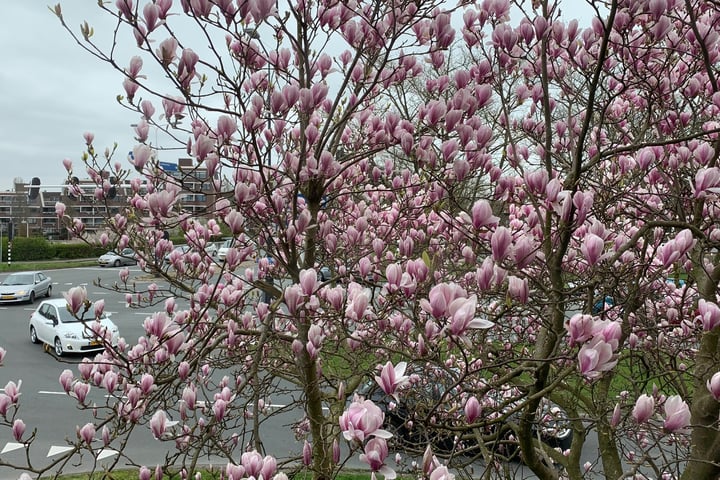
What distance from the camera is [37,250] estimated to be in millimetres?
30922

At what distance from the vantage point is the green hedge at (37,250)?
2991 centimetres

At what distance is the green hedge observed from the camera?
2991 cm

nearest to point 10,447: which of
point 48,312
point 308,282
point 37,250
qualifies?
point 48,312

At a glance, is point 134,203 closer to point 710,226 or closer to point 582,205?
point 582,205

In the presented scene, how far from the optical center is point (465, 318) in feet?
3.92

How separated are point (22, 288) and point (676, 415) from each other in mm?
19580

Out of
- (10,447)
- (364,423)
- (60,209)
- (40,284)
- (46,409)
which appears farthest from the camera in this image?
(40,284)

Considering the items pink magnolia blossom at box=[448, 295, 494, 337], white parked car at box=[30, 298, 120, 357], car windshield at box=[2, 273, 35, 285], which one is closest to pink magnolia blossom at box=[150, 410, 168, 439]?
pink magnolia blossom at box=[448, 295, 494, 337]

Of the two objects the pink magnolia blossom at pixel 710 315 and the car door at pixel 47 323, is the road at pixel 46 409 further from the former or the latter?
the pink magnolia blossom at pixel 710 315

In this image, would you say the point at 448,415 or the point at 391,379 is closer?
the point at 391,379

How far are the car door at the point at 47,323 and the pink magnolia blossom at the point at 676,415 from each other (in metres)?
11.9

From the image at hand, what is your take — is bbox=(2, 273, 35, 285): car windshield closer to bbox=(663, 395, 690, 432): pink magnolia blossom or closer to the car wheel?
the car wheel

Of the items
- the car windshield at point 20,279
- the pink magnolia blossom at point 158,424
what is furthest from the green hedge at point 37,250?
the pink magnolia blossom at point 158,424

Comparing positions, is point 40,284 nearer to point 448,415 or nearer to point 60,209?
point 60,209
